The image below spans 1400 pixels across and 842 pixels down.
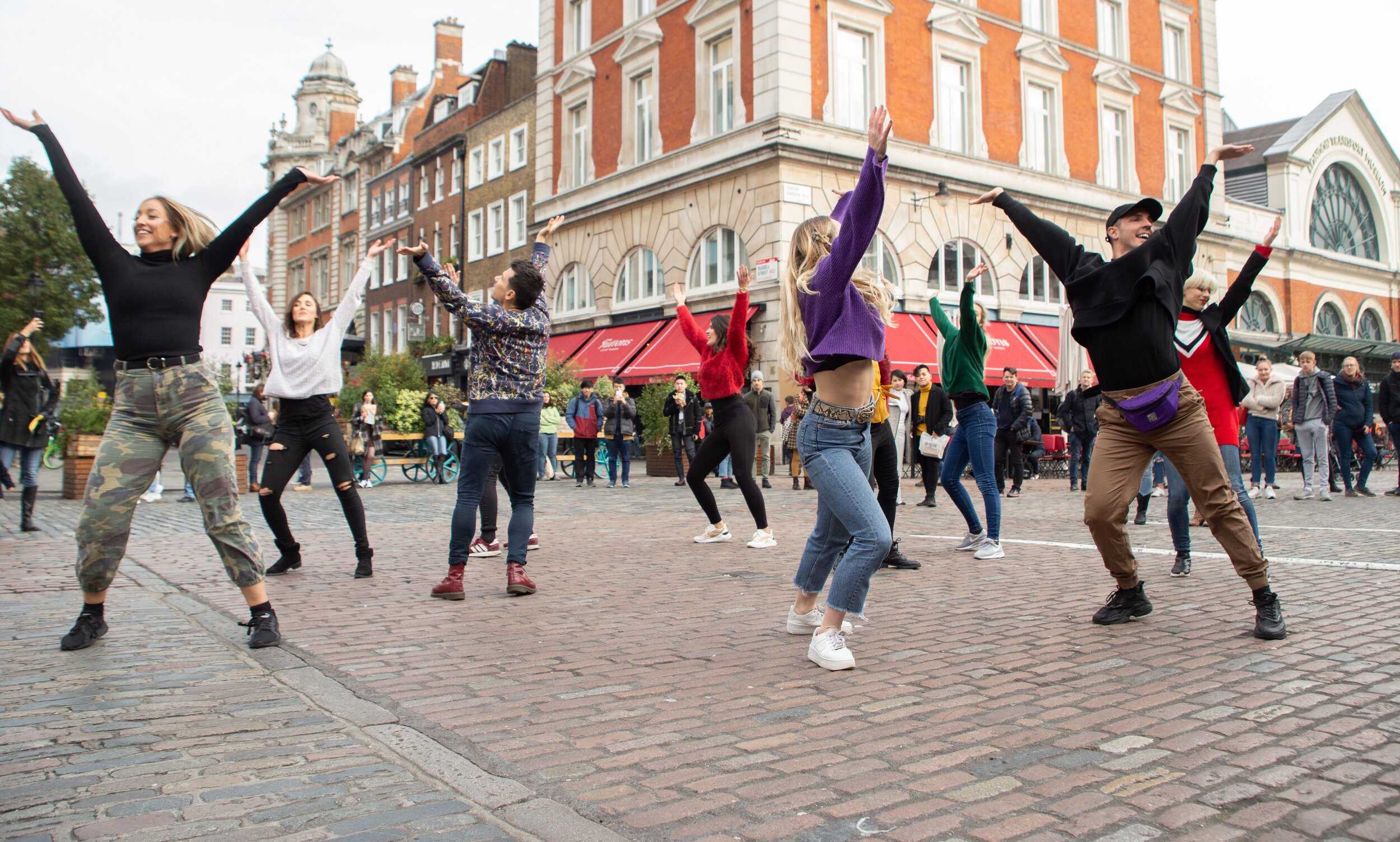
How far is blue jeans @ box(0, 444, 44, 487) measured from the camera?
1027 cm

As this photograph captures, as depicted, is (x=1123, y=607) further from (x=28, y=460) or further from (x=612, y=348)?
(x=612, y=348)

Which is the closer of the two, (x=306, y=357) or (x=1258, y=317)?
(x=306, y=357)

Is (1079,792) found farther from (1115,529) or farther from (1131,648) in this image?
(1115,529)

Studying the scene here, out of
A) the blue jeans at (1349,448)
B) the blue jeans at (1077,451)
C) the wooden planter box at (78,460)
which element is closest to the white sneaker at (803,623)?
the blue jeans at (1077,451)

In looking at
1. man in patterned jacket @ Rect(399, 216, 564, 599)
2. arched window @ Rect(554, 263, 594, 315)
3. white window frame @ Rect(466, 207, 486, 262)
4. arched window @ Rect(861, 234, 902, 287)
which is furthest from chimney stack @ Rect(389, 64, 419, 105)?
man in patterned jacket @ Rect(399, 216, 564, 599)

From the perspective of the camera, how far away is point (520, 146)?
1458 inches

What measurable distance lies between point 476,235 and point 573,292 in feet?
33.3

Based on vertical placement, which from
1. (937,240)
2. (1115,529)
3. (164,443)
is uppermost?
(937,240)

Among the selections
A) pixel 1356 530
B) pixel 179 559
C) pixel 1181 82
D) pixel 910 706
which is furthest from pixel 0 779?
pixel 1181 82

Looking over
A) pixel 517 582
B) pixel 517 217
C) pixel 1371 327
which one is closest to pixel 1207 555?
pixel 517 582

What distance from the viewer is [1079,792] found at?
271cm

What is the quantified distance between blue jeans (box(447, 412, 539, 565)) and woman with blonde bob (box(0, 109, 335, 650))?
1480mm

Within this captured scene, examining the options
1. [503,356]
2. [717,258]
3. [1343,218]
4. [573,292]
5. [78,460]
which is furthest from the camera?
[1343,218]

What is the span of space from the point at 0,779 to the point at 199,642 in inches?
71.2
